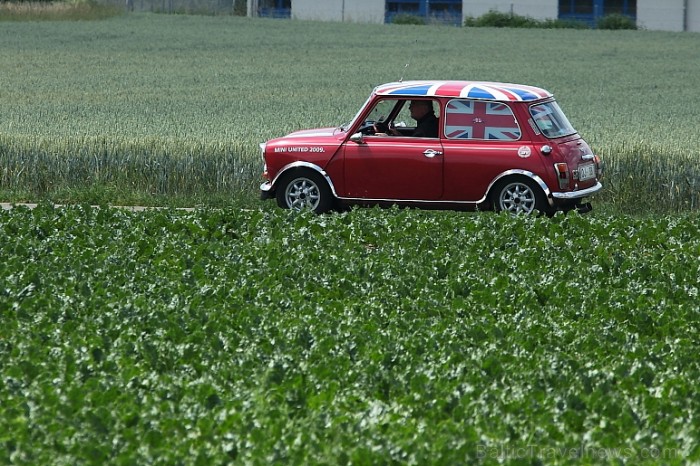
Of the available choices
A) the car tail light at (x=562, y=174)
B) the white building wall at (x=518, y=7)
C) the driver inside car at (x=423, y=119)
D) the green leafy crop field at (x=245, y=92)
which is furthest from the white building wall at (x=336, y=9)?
the car tail light at (x=562, y=174)

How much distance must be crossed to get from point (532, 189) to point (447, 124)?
3.77ft

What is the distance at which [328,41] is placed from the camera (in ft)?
166

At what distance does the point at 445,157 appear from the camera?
45.7 feet

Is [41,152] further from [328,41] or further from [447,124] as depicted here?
[328,41]

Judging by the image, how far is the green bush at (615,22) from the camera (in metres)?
64.2

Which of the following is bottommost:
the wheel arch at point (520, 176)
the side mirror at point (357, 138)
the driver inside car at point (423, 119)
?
the wheel arch at point (520, 176)

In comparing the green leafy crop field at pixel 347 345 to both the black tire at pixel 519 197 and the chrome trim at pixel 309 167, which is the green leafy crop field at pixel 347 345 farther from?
the chrome trim at pixel 309 167

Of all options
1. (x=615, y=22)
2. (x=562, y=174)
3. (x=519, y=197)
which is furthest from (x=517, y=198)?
(x=615, y=22)

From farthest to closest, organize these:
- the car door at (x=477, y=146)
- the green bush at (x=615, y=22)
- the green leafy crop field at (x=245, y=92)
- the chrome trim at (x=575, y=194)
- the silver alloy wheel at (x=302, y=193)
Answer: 1. the green bush at (x=615, y=22)
2. the green leafy crop field at (x=245, y=92)
3. the silver alloy wheel at (x=302, y=193)
4. the car door at (x=477, y=146)
5. the chrome trim at (x=575, y=194)

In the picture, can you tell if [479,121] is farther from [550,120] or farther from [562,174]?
[562,174]

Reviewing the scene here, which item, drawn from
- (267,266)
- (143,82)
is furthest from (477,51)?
(267,266)

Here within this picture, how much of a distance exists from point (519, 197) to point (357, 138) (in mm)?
1865

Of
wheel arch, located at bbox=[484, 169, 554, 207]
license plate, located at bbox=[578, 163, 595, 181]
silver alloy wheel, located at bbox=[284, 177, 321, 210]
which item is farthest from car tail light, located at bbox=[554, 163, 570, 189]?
silver alloy wheel, located at bbox=[284, 177, 321, 210]

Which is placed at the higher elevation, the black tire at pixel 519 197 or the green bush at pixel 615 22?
the green bush at pixel 615 22
